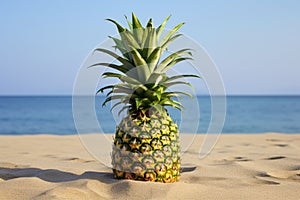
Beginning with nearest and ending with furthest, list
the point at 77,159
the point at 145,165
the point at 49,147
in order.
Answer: the point at 145,165
the point at 77,159
the point at 49,147

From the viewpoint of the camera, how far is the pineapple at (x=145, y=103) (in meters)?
3.42

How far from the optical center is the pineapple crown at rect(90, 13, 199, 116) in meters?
3.47

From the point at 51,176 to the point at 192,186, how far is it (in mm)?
1353

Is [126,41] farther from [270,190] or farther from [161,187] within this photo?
[270,190]

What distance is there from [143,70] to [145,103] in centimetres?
28

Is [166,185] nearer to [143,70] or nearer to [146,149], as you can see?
[146,149]

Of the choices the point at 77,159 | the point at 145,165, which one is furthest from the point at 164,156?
the point at 77,159

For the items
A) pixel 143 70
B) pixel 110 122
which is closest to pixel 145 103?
pixel 143 70

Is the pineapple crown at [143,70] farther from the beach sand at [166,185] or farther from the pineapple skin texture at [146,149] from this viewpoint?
the beach sand at [166,185]

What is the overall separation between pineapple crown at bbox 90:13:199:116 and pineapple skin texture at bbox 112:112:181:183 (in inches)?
4.8

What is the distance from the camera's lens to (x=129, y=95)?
352 cm

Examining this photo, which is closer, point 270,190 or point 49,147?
point 270,190

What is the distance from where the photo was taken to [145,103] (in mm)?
3506

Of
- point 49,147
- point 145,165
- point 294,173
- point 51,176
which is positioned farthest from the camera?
point 49,147
